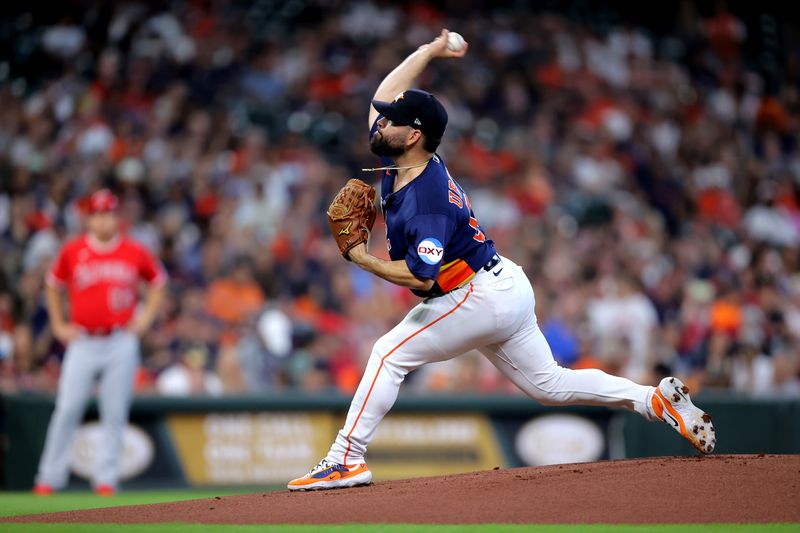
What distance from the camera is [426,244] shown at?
17.6ft

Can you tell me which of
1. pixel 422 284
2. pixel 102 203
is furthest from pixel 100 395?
pixel 422 284

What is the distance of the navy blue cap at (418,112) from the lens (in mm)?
5609

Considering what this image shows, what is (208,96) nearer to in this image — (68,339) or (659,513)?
(68,339)

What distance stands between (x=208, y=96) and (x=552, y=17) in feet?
19.0

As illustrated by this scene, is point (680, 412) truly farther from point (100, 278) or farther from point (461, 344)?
point (100, 278)

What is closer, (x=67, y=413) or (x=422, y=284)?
(x=422, y=284)

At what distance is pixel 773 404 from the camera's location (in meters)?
10.3

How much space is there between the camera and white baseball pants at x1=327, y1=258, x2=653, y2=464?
221 inches

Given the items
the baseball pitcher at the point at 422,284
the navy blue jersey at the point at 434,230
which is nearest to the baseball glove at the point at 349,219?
the baseball pitcher at the point at 422,284

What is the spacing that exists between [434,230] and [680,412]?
171cm

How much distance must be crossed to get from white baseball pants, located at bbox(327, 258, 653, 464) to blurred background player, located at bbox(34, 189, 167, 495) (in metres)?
3.47

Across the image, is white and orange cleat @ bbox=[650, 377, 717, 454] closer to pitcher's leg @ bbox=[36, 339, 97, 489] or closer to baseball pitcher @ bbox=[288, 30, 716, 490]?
baseball pitcher @ bbox=[288, 30, 716, 490]

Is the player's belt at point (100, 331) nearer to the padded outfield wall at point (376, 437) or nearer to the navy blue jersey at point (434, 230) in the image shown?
the padded outfield wall at point (376, 437)

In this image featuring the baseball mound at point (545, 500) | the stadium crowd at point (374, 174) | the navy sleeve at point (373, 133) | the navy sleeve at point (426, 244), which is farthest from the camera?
the stadium crowd at point (374, 174)
